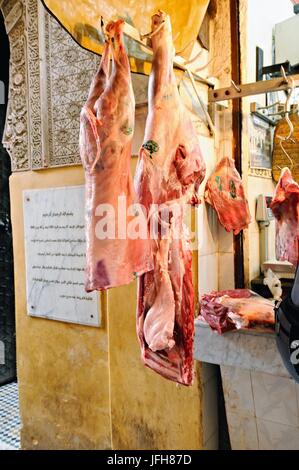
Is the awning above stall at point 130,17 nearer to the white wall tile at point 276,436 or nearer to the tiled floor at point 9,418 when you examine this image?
the white wall tile at point 276,436

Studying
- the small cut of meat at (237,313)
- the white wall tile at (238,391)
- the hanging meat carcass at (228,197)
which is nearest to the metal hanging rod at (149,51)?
the hanging meat carcass at (228,197)

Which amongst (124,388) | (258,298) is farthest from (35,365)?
(258,298)

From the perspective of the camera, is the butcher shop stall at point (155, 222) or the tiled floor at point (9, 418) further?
the tiled floor at point (9, 418)

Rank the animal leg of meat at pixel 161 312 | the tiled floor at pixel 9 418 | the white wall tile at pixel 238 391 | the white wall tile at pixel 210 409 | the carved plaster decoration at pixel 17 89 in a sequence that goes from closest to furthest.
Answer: the animal leg of meat at pixel 161 312 → the white wall tile at pixel 238 391 → the white wall tile at pixel 210 409 → the carved plaster decoration at pixel 17 89 → the tiled floor at pixel 9 418

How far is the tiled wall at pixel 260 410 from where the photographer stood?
4.39ft

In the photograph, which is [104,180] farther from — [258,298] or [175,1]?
[258,298]

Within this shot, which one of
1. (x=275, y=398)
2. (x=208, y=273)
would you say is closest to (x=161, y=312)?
(x=208, y=273)

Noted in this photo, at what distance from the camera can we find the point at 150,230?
1.01m

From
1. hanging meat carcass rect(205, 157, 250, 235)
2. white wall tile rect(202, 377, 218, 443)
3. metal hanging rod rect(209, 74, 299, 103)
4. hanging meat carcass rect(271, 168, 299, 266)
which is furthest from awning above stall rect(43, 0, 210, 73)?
white wall tile rect(202, 377, 218, 443)

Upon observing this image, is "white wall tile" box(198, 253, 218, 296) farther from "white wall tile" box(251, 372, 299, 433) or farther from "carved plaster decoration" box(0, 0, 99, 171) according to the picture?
"carved plaster decoration" box(0, 0, 99, 171)

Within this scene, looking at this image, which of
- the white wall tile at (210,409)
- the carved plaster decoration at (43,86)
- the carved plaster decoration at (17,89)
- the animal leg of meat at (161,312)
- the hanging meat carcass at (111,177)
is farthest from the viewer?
the carved plaster decoration at (17,89)

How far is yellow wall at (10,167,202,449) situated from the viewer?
152 cm

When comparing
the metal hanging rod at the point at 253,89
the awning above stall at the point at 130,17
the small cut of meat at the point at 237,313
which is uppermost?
the awning above stall at the point at 130,17
